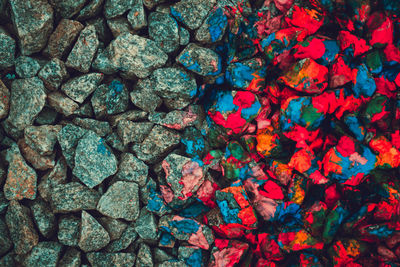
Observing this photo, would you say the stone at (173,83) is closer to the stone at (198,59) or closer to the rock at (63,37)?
the stone at (198,59)

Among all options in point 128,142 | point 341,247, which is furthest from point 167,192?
point 341,247

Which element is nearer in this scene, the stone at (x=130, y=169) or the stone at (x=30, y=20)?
the stone at (x=30, y=20)

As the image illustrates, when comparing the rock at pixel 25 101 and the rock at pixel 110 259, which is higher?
the rock at pixel 25 101

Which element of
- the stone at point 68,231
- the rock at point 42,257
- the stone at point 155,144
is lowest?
the rock at point 42,257

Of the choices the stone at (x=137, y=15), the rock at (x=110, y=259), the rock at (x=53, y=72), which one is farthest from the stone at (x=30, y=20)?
the rock at (x=110, y=259)

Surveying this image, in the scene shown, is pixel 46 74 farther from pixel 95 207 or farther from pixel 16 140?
pixel 95 207

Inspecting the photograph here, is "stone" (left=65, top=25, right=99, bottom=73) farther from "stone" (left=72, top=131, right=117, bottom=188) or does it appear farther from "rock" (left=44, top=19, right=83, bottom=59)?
"stone" (left=72, top=131, right=117, bottom=188)

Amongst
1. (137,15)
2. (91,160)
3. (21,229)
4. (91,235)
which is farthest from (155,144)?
(21,229)

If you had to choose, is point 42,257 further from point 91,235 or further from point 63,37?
point 63,37

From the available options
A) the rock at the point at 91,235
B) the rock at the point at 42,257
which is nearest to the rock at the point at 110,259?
the rock at the point at 91,235
